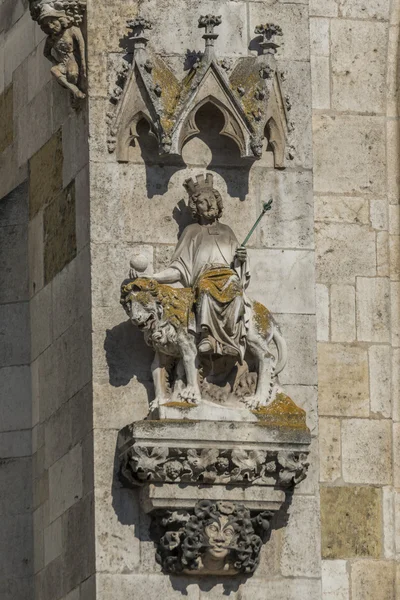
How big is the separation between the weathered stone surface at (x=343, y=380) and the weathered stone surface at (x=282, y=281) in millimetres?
544

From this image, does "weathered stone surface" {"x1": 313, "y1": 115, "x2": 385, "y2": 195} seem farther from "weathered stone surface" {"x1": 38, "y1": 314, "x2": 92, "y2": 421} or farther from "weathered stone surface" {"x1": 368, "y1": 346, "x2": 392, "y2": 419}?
"weathered stone surface" {"x1": 38, "y1": 314, "x2": 92, "y2": 421}

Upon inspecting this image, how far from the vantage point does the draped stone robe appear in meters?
16.2

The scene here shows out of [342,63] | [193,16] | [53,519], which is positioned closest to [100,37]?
[193,16]

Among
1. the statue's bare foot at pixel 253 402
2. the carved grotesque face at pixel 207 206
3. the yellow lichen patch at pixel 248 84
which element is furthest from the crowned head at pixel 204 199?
the statue's bare foot at pixel 253 402

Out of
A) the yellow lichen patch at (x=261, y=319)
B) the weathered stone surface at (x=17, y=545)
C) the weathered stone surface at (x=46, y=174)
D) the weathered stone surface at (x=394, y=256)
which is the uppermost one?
the weathered stone surface at (x=46, y=174)

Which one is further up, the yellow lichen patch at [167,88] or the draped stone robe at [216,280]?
the yellow lichen patch at [167,88]

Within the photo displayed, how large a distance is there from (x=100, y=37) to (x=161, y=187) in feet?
3.16

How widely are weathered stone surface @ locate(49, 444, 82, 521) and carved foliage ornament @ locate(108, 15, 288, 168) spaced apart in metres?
1.78

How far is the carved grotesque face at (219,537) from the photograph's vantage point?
637 inches

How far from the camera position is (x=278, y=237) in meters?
16.8

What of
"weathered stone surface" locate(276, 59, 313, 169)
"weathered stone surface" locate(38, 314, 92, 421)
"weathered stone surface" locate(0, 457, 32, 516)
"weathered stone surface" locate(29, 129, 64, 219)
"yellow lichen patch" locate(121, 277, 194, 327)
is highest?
"weathered stone surface" locate(276, 59, 313, 169)

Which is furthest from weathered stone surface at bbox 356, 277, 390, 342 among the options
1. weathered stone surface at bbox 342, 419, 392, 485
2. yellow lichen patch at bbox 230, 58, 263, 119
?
yellow lichen patch at bbox 230, 58, 263, 119

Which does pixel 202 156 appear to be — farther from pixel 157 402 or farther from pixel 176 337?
pixel 157 402

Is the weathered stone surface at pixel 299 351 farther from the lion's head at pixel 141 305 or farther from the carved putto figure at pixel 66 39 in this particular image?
the carved putto figure at pixel 66 39
